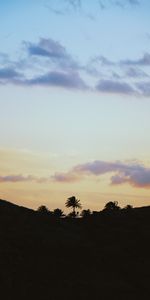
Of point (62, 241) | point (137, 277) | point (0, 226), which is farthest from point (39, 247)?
point (137, 277)

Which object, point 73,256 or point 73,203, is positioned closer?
point 73,256

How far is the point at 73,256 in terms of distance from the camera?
78.8 meters

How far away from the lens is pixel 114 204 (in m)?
128

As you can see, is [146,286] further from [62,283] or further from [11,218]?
[11,218]

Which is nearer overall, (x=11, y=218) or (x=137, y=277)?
(x=137, y=277)

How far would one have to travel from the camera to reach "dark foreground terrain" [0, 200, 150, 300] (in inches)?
2601

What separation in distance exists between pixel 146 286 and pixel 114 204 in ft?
194

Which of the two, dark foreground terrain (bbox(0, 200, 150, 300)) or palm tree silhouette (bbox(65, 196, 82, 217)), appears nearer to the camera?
dark foreground terrain (bbox(0, 200, 150, 300))

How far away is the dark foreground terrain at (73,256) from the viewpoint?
217 feet

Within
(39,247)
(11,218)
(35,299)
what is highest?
(11,218)

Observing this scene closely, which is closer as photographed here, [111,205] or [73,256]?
[73,256]

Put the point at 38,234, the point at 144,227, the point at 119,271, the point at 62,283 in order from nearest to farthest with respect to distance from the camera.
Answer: the point at 62,283, the point at 119,271, the point at 38,234, the point at 144,227

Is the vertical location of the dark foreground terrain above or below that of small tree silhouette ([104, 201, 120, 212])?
below

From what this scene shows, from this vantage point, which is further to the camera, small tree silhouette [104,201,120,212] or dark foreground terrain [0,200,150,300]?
small tree silhouette [104,201,120,212]
